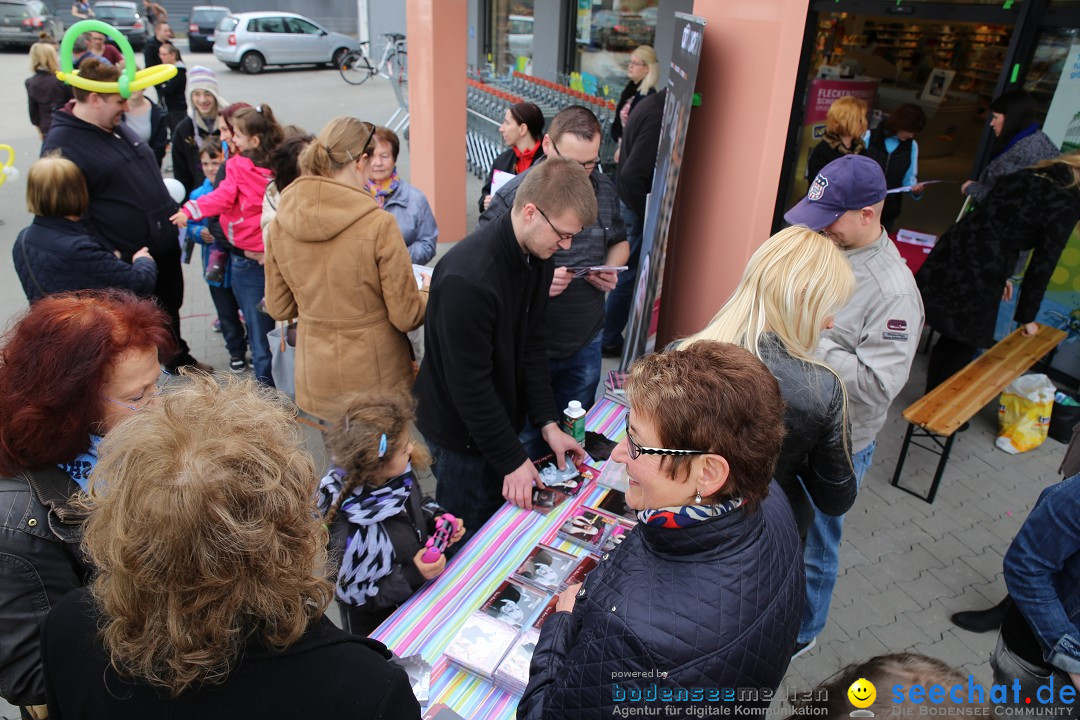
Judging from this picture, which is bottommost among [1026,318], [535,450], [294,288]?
[535,450]

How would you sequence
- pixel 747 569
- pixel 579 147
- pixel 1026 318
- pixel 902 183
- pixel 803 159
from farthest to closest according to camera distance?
pixel 803 159 → pixel 902 183 → pixel 1026 318 → pixel 579 147 → pixel 747 569

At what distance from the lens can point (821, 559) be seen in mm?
2842

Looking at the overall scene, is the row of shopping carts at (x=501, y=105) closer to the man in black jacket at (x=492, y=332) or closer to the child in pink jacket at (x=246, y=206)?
the child in pink jacket at (x=246, y=206)

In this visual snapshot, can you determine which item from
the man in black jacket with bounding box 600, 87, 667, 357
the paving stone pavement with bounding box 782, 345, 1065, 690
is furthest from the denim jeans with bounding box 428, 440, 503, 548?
the man in black jacket with bounding box 600, 87, 667, 357

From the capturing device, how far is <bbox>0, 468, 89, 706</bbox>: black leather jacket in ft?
5.00

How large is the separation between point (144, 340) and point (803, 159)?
6.91 meters

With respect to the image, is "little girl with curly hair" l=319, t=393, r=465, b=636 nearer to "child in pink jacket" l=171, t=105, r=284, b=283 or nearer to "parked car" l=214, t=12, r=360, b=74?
"child in pink jacket" l=171, t=105, r=284, b=283

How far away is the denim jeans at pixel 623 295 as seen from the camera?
5.41 metres

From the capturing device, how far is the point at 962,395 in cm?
399

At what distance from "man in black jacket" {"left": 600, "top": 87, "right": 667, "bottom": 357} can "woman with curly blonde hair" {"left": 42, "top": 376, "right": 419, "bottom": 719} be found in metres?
3.87

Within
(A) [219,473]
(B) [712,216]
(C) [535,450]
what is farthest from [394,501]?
(B) [712,216]

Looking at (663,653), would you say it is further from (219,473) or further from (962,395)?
(962,395)

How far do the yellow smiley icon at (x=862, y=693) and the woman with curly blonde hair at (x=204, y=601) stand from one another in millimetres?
806

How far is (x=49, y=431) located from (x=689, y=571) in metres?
1.53
